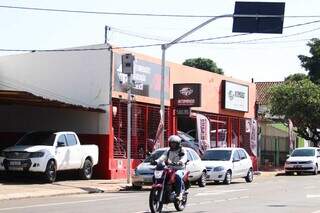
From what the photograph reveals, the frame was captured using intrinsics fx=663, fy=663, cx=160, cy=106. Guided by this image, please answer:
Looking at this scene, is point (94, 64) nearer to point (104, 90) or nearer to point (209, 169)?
point (104, 90)

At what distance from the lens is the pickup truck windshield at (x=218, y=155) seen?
2766 centimetres

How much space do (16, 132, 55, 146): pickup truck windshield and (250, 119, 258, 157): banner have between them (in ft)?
64.3

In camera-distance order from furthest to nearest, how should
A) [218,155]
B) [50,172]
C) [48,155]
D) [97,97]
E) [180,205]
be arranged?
[97,97] < [218,155] < [50,172] < [48,155] < [180,205]

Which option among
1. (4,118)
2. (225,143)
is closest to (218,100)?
(225,143)

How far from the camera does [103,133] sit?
2784 centimetres

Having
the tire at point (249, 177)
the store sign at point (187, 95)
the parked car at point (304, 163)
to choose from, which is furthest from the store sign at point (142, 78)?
the parked car at point (304, 163)

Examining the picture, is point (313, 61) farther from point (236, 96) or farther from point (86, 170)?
point (86, 170)

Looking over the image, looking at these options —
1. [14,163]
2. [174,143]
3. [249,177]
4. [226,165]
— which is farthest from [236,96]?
[174,143]

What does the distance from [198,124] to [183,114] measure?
2.64 meters

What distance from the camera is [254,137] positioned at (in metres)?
41.7

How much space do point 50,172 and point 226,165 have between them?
24.2ft

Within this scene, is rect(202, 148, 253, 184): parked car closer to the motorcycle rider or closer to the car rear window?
the car rear window

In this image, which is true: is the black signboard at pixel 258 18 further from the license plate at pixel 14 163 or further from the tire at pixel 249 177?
the license plate at pixel 14 163

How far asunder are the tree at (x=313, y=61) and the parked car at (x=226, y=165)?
3156cm
